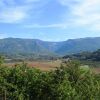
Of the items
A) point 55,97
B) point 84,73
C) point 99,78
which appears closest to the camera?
point 55,97

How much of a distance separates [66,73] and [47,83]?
4758 mm

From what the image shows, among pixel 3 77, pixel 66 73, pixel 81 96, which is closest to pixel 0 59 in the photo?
pixel 3 77

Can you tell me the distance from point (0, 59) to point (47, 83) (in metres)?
10.3

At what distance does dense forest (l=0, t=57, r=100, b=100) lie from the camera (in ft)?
203

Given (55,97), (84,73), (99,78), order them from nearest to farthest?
1. (55,97)
2. (84,73)
3. (99,78)

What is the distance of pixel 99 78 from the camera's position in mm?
77812

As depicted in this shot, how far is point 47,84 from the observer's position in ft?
212

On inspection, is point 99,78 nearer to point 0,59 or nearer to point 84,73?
point 84,73

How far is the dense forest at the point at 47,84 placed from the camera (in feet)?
203

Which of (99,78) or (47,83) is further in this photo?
(99,78)

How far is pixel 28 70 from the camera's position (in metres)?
69.2

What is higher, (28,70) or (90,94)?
(28,70)

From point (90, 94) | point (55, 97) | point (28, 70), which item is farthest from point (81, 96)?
point (28, 70)

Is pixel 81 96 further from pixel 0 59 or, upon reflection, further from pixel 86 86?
pixel 0 59
